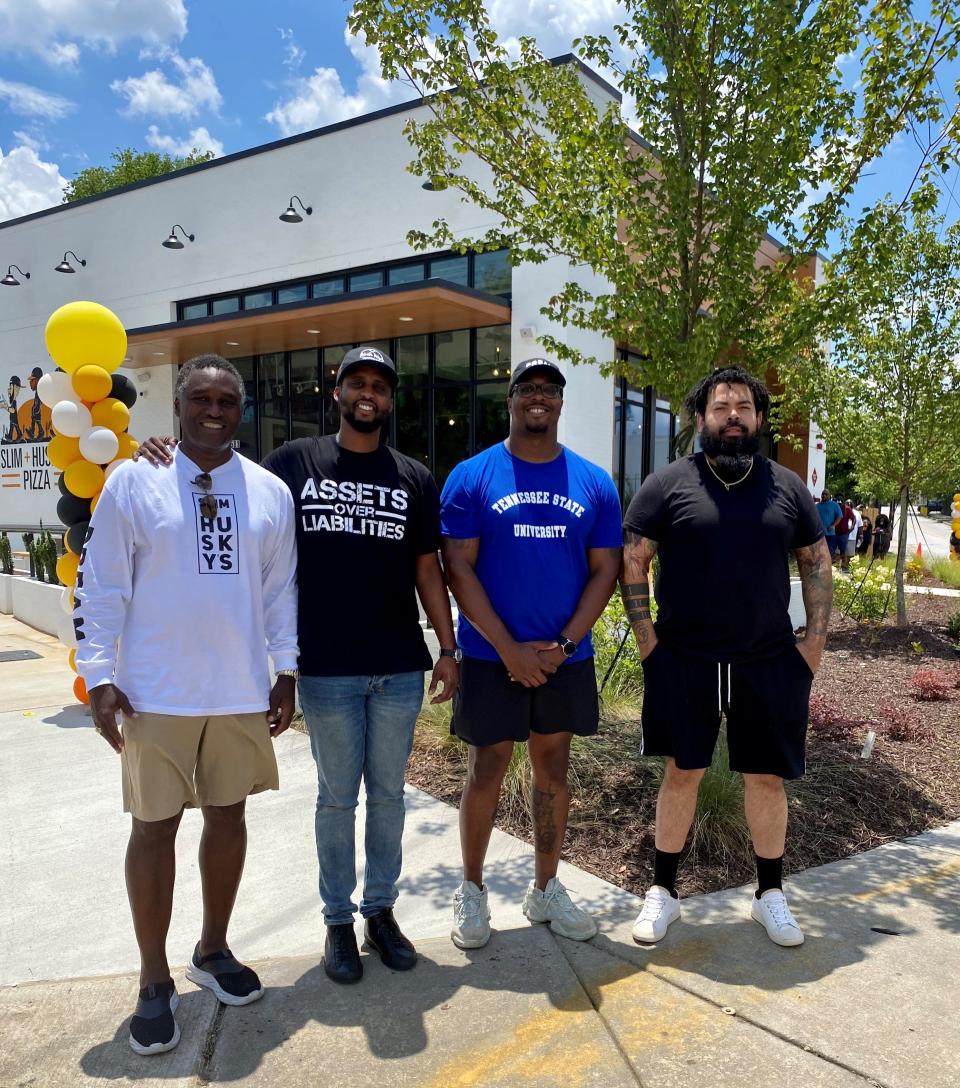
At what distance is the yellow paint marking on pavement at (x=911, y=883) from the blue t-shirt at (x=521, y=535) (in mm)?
1639

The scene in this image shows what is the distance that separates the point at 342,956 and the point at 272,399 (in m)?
15.7

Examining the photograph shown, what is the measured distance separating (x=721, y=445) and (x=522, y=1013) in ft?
6.78

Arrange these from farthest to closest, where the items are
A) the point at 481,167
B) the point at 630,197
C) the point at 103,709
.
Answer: the point at 481,167
the point at 630,197
the point at 103,709

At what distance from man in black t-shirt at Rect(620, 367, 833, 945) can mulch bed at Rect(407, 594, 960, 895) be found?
0.52 meters

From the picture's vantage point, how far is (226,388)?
2619mm

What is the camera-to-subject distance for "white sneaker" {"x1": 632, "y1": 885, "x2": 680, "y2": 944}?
9.77ft

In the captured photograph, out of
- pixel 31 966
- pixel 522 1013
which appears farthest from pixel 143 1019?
pixel 522 1013

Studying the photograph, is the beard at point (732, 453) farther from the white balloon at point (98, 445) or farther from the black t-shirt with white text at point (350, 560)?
the white balloon at point (98, 445)

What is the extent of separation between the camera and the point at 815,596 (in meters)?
3.15

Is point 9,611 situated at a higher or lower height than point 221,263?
lower

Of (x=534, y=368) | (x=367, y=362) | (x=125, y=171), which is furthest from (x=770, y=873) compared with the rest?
(x=125, y=171)

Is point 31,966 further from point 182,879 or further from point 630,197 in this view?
point 630,197

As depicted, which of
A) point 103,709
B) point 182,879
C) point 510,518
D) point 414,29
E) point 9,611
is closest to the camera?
point 103,709

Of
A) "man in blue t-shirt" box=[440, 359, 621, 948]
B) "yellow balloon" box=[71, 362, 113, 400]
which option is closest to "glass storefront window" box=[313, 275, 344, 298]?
"yellow balloon" box=[71, 362, 113, 400]
